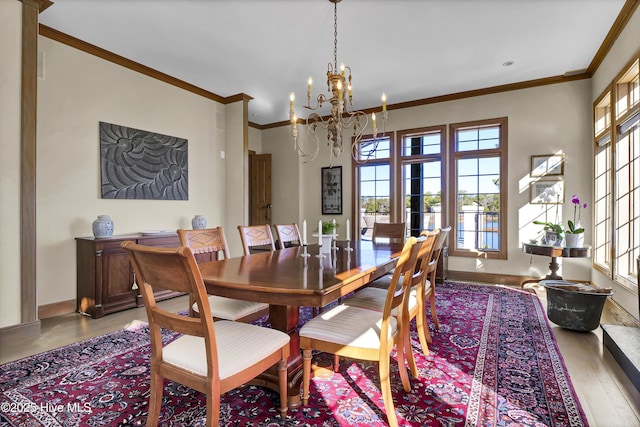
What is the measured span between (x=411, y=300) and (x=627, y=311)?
235 centimetres

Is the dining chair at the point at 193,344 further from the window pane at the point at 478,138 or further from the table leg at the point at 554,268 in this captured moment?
the window pane at the point at 478,138

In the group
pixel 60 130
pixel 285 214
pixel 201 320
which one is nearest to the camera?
pixel 201 320

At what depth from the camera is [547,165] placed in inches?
179

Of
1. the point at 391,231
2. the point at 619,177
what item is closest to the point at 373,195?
the point at 391,231

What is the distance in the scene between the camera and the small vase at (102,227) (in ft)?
11.3

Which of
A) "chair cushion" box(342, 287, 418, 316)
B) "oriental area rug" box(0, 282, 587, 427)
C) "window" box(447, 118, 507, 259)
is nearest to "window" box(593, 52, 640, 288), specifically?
"window" box(447, 118, 507, 259)

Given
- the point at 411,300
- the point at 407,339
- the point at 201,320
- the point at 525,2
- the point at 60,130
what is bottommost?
the point at 407,339

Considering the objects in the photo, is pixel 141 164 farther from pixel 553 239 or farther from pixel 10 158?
pixel 553 239

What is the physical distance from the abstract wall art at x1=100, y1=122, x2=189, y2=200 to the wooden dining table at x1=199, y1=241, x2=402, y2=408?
2.44 meters

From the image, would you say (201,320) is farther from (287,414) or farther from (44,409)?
(44,409)

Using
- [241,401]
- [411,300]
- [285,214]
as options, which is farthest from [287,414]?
[285,214]

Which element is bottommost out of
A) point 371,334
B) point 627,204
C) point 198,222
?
point 371,334

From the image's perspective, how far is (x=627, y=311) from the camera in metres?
3.04

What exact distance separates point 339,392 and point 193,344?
90cm
